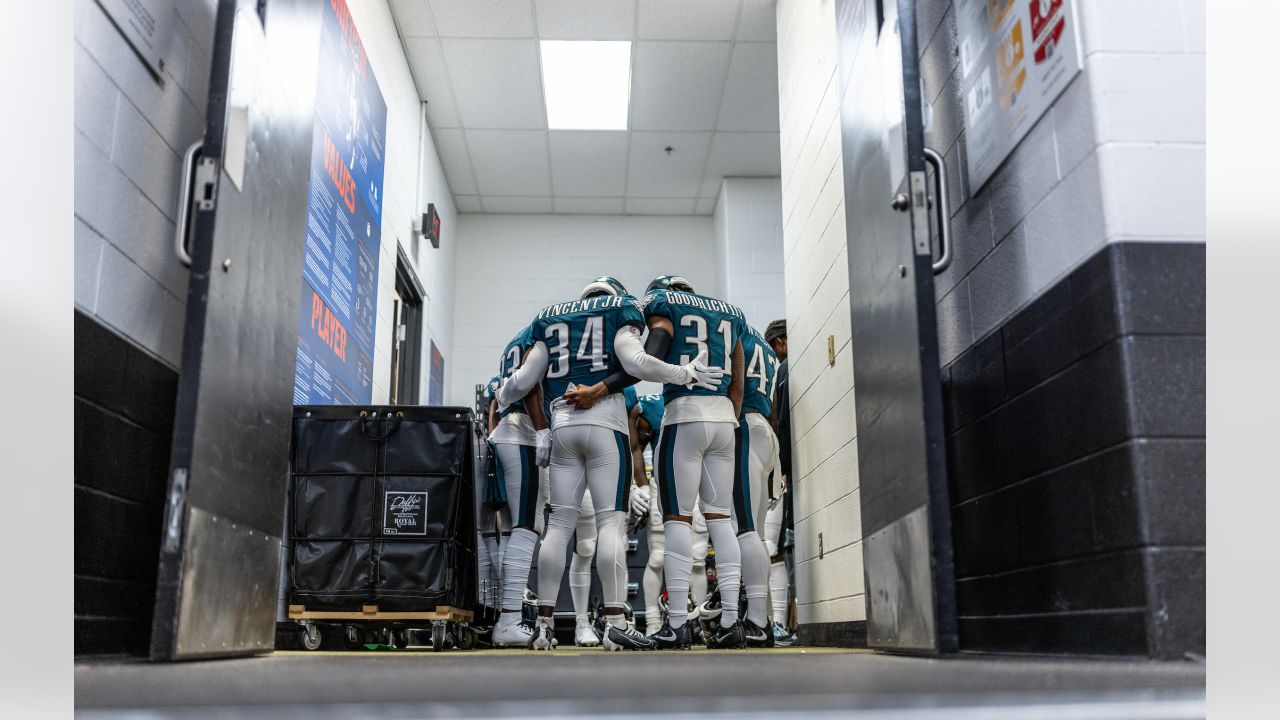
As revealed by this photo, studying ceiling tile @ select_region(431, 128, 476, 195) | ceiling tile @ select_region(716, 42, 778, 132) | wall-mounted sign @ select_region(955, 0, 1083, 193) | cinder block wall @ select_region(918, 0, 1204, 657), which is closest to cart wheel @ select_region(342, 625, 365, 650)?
cinder block wall @ select_region(918, 0, 1204, 657)

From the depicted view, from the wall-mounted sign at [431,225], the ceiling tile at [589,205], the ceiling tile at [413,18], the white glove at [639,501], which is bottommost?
the white glove at [639,501]

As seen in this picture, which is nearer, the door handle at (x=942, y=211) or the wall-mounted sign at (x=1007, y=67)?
the wall-mounted sign at (x=1007, y=67)

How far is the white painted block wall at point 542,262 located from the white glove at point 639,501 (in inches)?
147

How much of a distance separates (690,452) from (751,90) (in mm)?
4026

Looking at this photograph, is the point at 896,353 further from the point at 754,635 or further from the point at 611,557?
the point at 754,635

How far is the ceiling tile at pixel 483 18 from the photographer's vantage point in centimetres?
619

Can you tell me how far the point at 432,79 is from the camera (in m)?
7.03

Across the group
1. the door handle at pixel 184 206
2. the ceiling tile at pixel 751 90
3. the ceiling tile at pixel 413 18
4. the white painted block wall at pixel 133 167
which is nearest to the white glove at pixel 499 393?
the white painted block wall at pixel 133 167

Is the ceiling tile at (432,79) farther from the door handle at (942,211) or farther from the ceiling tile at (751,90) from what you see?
the door handle at (942,211)

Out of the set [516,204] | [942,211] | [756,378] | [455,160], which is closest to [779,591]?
[756,378]

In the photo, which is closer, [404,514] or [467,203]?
[404,514]

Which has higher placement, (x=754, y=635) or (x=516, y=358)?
(x=516, y=358)

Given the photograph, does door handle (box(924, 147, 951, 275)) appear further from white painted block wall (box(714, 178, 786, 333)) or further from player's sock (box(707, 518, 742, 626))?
white painted block wall (box(714, 178, 786, 333))
